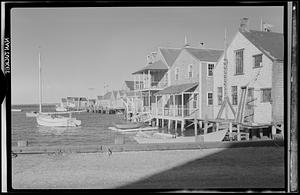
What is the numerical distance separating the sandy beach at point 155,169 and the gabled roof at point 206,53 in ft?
5.85

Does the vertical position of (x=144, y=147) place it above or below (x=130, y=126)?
below

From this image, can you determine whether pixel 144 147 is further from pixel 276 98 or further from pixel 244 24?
pixel 244 24

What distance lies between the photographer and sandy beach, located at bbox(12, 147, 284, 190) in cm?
378

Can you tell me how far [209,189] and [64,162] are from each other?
2432 mm

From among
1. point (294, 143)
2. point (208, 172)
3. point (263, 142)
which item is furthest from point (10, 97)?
point (263, 142)

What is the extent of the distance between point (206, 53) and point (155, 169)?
2415mm

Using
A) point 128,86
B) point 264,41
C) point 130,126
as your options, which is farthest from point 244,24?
point 130,126

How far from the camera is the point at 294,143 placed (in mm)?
3084

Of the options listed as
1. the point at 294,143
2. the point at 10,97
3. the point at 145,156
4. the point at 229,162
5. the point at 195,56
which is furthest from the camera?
the point at 195,56

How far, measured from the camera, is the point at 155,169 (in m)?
4.49

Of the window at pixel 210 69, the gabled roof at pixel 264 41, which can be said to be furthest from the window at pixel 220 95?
the gabled roof at pixel 264 41

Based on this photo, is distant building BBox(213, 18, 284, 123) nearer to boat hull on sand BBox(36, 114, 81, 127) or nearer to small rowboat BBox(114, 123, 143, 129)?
small rowboat BBox(114, 123, 143, 129)

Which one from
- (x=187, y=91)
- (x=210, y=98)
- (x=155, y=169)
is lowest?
(x=155, y=169)

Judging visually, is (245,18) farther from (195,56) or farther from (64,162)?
(64,162)
